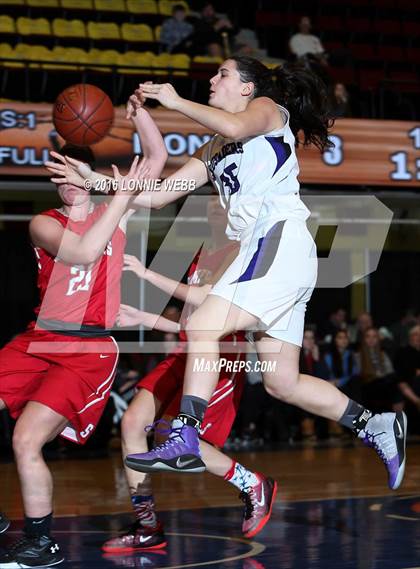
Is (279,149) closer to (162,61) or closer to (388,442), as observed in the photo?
(388,442)

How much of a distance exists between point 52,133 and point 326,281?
19.7 ft

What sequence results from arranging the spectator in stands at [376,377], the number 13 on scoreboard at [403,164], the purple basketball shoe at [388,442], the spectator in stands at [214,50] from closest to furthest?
the purple basketball shoe at [388,442], the spectator in stands at [376,377], the number 13 on scoreboard at [403,164], the spectator in stands at [214,50]

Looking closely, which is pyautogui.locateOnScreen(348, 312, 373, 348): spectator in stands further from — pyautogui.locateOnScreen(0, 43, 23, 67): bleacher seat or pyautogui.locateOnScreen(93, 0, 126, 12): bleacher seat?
pyautogui.locateOnScreen(93, 0, 126, 12): bleacher seat

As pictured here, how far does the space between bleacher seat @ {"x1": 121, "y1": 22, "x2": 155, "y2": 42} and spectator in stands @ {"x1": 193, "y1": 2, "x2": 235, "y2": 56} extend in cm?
75

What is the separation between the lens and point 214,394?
5156mm

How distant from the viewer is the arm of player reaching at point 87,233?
4422 millimetres

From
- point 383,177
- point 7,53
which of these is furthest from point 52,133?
point 383,177

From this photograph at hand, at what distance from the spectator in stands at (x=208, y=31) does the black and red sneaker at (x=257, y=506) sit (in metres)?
9.12

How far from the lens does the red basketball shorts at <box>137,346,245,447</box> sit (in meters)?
5.08

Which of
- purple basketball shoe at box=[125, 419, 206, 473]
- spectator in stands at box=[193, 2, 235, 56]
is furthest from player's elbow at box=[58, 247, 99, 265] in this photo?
spectator in stands at box=[193, 2, 235, 56]

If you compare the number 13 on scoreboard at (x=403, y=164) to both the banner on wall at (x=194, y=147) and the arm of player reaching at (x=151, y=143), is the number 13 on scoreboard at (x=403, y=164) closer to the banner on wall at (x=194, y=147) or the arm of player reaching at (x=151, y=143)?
the banner on wall at (x=194, y=147)

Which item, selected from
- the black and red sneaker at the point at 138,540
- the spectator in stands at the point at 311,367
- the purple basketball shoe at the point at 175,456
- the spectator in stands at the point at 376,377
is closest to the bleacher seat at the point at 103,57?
the spectator in stands at the point at 311,367

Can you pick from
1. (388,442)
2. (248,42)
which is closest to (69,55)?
(248,42)

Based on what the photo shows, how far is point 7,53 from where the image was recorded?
12438mm
